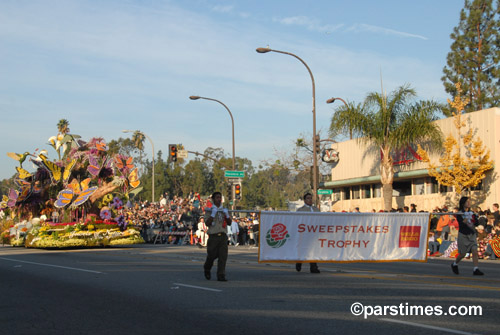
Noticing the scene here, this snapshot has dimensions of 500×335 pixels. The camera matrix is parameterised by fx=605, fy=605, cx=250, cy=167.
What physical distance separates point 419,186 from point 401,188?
1.91 metres

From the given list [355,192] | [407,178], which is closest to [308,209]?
[407,178]

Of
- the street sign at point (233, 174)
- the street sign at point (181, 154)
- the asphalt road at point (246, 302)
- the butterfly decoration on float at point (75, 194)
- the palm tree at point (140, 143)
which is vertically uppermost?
the palm tree at point (140, 143)

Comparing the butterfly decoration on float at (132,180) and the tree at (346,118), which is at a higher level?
the tree at (346,118)

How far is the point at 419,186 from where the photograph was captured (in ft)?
112

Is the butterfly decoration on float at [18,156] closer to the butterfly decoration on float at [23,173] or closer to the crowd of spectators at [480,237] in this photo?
the butterfly decoration on float at [23,173]

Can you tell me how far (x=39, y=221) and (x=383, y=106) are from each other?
1831cm

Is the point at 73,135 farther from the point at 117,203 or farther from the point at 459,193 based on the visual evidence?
the point at 459,193

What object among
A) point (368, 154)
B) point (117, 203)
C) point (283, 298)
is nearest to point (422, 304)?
point (283, 298)

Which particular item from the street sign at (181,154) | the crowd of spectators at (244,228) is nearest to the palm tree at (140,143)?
the crowd of spectators at (244,228)

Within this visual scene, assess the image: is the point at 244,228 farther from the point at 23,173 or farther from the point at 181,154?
the point at 23,173

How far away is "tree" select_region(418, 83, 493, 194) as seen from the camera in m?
28.3

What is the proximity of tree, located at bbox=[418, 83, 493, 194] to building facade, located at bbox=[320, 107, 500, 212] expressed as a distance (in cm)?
48

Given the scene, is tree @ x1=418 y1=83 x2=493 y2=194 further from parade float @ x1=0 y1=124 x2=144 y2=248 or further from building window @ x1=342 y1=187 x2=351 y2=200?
parade float @ x1=0 y1=124 x2=144 y2=248

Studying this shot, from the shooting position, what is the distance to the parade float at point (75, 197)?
27.9m
